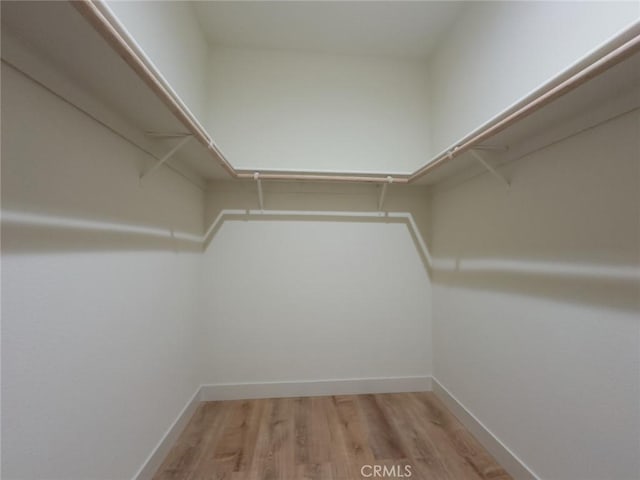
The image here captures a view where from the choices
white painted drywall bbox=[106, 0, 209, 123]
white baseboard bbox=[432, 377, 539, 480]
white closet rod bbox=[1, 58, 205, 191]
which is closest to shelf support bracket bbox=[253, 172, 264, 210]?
white closet rod bbox=[1, 58, 205, 191]

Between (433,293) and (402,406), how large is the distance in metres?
0.84

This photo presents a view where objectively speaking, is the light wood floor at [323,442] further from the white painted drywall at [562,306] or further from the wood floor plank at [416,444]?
the white painted drywall at [562,306]

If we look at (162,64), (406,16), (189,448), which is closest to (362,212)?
(406,16)

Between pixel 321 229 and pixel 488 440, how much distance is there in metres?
1.58

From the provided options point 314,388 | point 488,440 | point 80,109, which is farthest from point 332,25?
point 488,440

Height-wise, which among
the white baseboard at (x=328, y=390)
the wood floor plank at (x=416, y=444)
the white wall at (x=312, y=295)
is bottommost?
the wood floor plank at (x=416, y=444)

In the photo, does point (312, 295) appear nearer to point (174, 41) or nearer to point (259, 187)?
point (259, 187)

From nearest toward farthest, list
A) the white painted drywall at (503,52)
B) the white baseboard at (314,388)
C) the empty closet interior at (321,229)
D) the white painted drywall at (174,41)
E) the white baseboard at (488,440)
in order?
the empty closet interior at (321,229) → the white painted drywall at (503,52) → the white painted drywall at (174,41) → the white baseboard at (488,440) → the white baseboard at (314,388)

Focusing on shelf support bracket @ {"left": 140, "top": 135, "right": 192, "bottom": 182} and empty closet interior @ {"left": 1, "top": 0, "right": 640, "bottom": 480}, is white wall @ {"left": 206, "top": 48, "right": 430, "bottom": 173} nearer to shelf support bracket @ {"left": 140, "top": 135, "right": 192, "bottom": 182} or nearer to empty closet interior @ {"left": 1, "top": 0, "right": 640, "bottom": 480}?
empty closet interior @ {"left": 1, "top": 0, "right": 640, "bottom": 480}

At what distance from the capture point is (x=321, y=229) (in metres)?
2.04

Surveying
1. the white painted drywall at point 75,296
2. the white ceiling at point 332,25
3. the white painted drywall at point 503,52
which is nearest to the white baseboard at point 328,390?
the white painted drywall at point 75,296

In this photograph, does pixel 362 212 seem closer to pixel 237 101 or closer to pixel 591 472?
pixel 237 101

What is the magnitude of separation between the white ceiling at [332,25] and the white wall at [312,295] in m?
1.07

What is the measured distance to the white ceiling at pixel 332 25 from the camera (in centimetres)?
171
